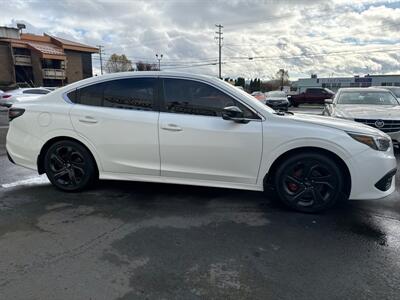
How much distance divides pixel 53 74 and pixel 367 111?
1884 inches

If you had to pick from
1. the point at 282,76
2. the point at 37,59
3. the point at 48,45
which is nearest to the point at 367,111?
the point at 37,59

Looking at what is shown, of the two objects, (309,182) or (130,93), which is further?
(130,93)

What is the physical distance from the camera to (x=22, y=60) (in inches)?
1783

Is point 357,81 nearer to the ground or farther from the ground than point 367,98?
farther from the ground

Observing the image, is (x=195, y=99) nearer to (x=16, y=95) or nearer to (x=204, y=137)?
(x=204, y=137)

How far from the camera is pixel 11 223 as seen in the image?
358cm

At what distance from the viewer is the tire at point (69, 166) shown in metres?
4.43

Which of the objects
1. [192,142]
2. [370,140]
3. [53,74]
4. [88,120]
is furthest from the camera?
[53,74]

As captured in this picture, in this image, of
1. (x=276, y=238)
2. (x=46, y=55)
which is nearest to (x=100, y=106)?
(x=276, y=238)

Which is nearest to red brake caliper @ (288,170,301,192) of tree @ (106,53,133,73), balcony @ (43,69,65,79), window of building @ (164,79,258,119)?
window of building @ (164,79,258,119)

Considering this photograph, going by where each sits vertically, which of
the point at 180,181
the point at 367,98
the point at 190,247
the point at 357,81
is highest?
the point at 357,81

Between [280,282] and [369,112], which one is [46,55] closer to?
[369,112]

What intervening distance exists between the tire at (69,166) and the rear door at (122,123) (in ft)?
0.71

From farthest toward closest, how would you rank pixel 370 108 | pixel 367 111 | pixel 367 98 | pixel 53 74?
pixel 53 74, pixel 367 98, pixel 370 108, pixel 367 111
